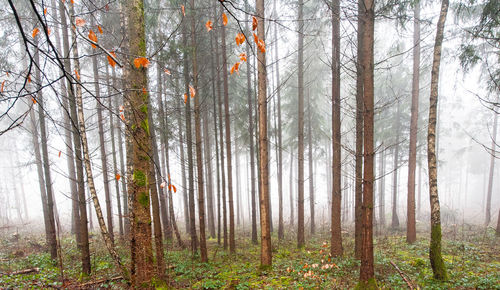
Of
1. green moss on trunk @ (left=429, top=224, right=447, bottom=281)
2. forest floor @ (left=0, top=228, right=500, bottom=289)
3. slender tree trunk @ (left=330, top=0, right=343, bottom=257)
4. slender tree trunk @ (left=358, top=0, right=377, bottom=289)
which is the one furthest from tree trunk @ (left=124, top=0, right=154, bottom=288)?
green moss on trunk @ (left=429, top=224, right=447, bottom=281)

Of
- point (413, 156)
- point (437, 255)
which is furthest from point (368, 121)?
point (413, 156)

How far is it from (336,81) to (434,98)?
9.00 feet

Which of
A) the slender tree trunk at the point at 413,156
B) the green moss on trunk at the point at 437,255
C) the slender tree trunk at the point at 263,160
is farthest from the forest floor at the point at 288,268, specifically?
the slender tree trunk at the point at 263,160

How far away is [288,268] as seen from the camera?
21.5ft

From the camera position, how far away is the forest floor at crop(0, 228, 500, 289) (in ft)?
19.5

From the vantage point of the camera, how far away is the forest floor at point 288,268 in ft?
19.5

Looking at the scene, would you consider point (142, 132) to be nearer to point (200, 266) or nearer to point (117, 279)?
point (117, 279)

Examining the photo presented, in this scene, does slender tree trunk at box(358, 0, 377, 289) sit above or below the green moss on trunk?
above

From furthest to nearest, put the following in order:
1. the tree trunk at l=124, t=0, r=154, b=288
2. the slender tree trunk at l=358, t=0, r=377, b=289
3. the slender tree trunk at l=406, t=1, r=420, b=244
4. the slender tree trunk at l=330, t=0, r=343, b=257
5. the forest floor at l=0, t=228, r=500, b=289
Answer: the slender tree trunk at l=406, t=1, r=420, b=244, the slender tree trunk at l=330, t=0, r=343, b=257, the forest floor at l=0, t=228, r=500, b=289, the slender tree trunk at l=358, t=0, r=377, b=289, the tree trunk at l=124, t=0, r=154, b=288

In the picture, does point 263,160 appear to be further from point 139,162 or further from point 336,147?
point 139,162

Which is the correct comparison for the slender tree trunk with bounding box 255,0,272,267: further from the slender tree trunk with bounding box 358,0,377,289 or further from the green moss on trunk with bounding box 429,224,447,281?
the green moss on trunk with bounding box 429,224,447,281

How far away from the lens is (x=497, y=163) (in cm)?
3719

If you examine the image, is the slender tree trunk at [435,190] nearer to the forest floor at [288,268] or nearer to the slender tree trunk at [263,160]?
the forest floor at [288,268]

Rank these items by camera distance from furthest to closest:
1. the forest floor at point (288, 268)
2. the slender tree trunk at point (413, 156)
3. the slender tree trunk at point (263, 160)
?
the slender tree trunk at point (413, 156) → the slender tree trunk at point (263, 160) → the forest floor at point (288, 268)
